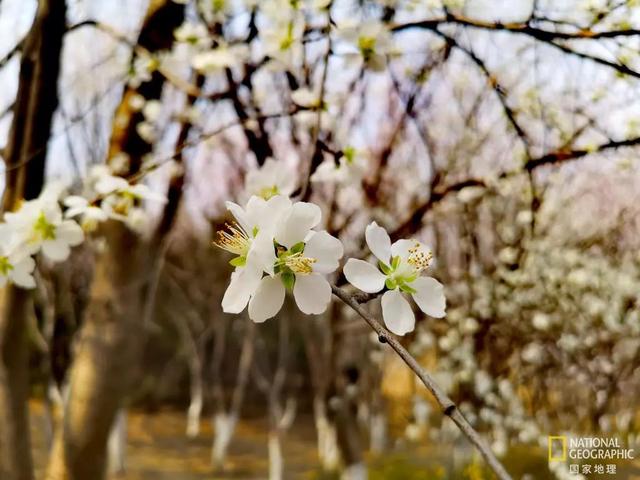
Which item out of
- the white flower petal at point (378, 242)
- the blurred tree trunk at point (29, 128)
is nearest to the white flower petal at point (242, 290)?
the white flower petal at point (378, 242)

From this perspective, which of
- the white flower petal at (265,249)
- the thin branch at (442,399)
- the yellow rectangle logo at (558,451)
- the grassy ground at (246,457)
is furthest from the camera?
the grassy ground at (246,457)

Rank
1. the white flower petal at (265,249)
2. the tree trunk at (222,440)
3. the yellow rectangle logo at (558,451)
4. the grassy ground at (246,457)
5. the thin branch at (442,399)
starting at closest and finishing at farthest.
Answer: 1. the thin branch at (442,399)
2. the white flower petal at (265,249)
3. the yellow rectangle logo at (558,451)
4. the grassy ground at (246,457)
5. the tree trunk at (222,440)

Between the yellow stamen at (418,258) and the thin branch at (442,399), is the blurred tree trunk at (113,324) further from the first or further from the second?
the thin branch at (442,399)

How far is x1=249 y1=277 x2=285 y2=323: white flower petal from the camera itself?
55 centimetres

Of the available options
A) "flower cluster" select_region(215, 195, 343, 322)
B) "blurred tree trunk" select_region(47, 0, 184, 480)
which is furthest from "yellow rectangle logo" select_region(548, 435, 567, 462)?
"flower cluster" select_region(215, 195, 343, 322)

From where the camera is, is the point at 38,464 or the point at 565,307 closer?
the point at 565,307

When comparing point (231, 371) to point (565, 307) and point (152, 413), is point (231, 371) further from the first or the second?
point (565, 307)

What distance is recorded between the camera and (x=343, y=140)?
66.8 inches

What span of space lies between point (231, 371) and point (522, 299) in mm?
A: 8185

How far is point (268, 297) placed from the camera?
0.55 metres

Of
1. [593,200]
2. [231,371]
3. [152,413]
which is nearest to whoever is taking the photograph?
[593,200]

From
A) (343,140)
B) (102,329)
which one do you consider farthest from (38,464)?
(343,140)

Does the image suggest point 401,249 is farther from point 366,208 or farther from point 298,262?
point 366,208

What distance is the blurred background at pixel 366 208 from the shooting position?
4.36 ft
